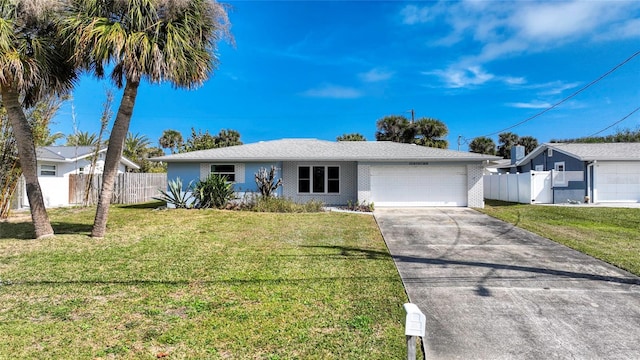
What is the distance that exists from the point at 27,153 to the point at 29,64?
2124mm

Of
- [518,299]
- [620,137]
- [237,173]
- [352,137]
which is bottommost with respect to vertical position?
[518,299]

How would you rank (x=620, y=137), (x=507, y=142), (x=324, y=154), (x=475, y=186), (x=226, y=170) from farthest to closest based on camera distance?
(x=507, y=142)
(x=620, y=137)
(x=226, y=170)
(x=324, y=154)
(x=475, y=186)

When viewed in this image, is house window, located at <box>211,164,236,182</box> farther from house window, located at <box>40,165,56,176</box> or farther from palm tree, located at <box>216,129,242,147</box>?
palm tree, located at <box>216,129,242,147</box>

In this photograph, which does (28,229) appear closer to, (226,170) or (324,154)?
(226,170)

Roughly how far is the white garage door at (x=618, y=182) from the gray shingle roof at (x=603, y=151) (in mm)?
435

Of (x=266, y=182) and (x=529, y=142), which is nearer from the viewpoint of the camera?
(x=266, y=182)

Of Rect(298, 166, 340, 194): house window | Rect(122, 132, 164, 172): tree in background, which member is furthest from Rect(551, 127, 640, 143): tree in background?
Rect(122, 132, 164, 172): tree in background

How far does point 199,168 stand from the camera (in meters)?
15.9

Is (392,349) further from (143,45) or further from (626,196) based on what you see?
(626,196)

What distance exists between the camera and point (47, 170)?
1720cm

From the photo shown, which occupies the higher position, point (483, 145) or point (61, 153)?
point (483, 145)

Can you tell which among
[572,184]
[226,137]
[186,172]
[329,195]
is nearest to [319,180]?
[329,195]

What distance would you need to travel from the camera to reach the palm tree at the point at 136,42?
756 cm

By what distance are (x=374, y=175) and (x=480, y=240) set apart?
305 inches
